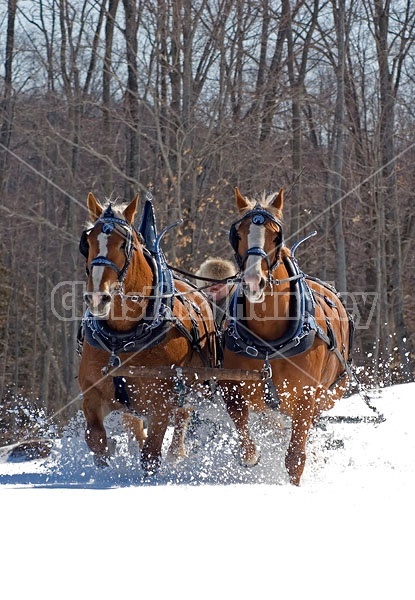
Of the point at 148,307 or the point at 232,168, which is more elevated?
the point at 232,168

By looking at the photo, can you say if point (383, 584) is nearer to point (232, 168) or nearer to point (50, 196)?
point (232, 168)

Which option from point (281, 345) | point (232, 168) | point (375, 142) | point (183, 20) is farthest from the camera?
point (375, 142)

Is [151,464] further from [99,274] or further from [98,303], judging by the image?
[99,274]

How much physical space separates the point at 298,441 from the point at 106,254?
6.17ft

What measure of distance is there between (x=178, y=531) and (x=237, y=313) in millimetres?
3175

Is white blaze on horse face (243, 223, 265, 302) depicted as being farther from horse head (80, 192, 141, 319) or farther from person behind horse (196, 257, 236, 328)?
person behind horse (196, 257, 236, 328)

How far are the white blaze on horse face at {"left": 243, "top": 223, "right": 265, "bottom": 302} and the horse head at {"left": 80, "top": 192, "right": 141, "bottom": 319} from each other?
2.75 ft

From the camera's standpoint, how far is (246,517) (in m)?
4.95

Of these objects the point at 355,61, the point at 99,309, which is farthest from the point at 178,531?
the point at 355,61

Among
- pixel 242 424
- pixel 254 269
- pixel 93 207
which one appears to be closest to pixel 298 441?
pixel 242 424

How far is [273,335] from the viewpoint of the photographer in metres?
7.38

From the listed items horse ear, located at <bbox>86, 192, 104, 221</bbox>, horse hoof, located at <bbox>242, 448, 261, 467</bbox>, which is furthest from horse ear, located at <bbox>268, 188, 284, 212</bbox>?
horse hoof, located at <bbox>242, 448, 261, 467</bbox>

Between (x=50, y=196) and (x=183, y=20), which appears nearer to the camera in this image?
(x=183, y=20)

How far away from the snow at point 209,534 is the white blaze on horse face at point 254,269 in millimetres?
1265
